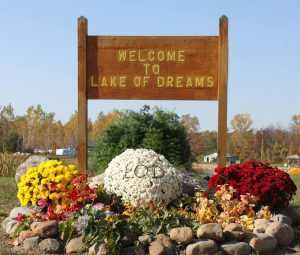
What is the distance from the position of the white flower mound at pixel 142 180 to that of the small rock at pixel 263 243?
1.92 metres

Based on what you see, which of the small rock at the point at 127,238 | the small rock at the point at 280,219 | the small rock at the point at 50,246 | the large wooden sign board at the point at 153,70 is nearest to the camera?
the small rock at the point at 127,238

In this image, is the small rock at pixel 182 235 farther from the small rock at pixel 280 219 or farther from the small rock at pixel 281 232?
the small rock at pixel 280 219

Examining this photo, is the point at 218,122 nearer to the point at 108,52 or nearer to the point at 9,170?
the point at 108,52

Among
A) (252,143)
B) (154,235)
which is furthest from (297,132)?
(154,235)

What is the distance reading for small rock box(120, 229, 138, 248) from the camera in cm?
695

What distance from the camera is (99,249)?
22.4 feet

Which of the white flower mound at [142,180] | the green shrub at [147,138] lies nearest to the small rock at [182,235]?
the white flower mound at [142,180]

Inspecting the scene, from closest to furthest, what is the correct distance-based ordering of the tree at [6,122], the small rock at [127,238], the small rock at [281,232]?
the small rock at [127,238]
the small rock at [281,232]
the tree at [6,122]

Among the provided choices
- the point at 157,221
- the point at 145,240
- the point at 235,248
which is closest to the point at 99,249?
the point at 145,240

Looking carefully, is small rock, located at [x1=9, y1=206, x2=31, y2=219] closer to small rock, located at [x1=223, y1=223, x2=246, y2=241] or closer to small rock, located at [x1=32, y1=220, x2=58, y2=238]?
small rock, located at [x1=32, y1=220, x2=58, y2=238]

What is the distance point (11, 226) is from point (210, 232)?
321cm

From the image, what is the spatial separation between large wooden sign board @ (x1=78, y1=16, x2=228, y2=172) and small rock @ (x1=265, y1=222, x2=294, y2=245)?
342 centimetres

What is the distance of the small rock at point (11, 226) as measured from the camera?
806 cm

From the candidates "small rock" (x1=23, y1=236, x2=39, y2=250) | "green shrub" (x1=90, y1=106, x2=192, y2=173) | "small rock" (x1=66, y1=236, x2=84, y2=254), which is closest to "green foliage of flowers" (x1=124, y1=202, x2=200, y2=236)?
"small rock" (x1=66, y1=236, x2=84, y2=254)
